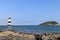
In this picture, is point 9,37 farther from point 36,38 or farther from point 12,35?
point 36,38

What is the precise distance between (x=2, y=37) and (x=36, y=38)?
8.49 ft

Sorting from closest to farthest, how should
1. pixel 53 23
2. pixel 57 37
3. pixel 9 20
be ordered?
pixel 57 37
pixel 9 20
pixel 53 23

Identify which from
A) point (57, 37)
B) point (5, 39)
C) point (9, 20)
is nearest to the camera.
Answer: point (5, 39)

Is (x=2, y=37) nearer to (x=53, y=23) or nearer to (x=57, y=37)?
(x=57, y=37)

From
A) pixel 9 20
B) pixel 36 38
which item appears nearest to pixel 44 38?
pixel 36 38

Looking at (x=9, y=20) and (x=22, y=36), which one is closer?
(x=22, y=36)

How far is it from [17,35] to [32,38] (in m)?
1.14

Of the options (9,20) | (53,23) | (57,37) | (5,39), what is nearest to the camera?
(5,39)

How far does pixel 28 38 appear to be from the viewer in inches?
683

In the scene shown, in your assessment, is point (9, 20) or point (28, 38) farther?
point (9, 20)

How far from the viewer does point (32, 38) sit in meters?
17.6

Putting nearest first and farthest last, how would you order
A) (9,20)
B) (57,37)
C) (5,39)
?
(5,39) < (57,37) < (9,20)

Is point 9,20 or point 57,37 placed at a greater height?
point 9,20

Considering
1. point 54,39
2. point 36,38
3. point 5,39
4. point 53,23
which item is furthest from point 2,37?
point 53,23
